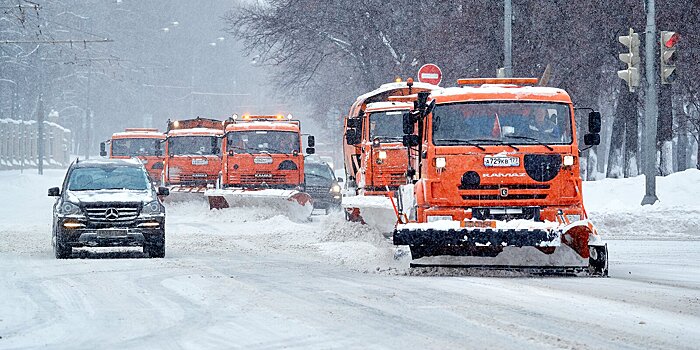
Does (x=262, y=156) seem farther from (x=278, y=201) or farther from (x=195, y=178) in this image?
(x=195, y=178)

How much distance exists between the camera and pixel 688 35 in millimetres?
34844

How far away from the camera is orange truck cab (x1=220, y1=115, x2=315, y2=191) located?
31.9 meters

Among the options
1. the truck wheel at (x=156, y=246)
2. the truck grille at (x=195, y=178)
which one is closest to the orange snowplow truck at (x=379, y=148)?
the truck wheel at (x=156, y=246)

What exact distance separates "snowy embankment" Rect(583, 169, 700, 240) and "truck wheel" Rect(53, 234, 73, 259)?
9783mm

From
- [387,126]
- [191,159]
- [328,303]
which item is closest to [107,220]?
[387,126]

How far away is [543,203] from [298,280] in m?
3.21

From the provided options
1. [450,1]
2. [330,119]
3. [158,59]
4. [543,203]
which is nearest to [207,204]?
[450,1]

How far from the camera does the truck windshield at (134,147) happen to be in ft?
134

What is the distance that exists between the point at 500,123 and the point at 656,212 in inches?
364

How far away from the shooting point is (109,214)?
733 inches

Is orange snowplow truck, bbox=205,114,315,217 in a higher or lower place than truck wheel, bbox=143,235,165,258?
higher

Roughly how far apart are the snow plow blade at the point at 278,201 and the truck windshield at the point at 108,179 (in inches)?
356

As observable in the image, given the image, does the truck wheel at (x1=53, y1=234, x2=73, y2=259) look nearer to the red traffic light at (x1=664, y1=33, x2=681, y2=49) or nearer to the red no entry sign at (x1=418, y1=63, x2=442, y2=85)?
the red no entry sign at (x1=418, y1=63, x2=442, y2=85)

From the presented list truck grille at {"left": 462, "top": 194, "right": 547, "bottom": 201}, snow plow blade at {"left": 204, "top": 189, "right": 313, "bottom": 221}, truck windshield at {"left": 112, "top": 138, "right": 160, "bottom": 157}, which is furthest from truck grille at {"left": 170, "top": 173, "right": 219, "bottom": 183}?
truck grille at {"left": 462, "top": 194, "right": 547, "bottom": 201}
